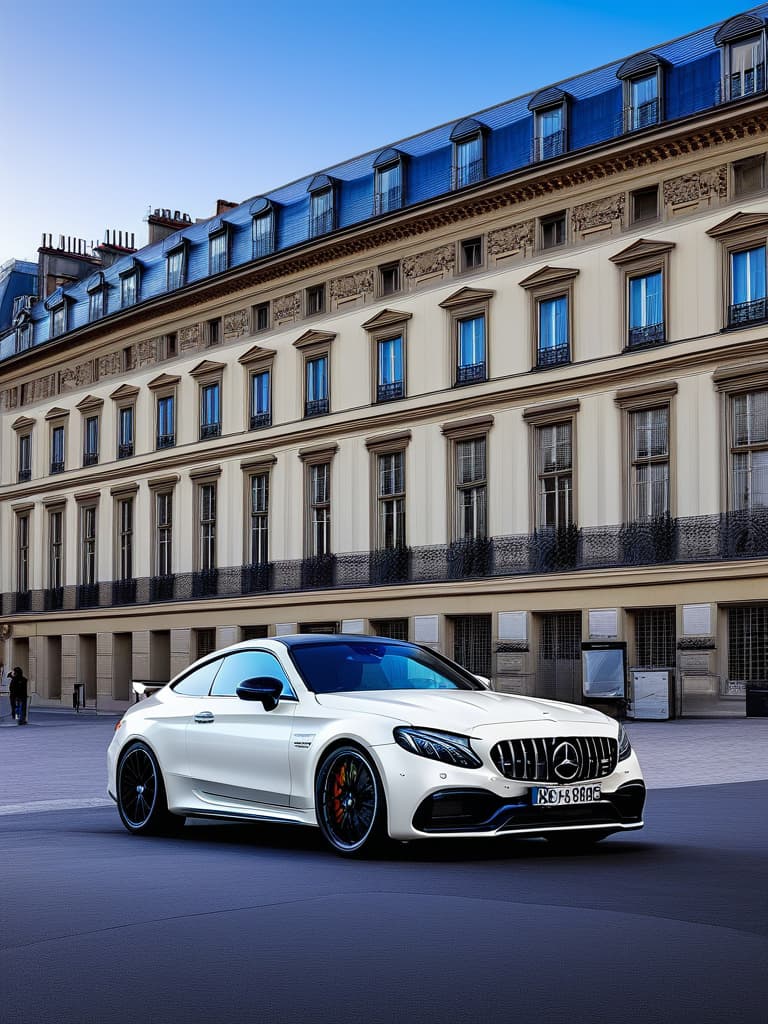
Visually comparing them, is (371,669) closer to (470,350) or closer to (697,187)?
(697,187)

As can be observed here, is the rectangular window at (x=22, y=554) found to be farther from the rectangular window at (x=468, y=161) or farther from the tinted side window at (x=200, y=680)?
the tinted side window at (x=200, y=680)

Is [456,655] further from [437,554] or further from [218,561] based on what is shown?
[218,561]

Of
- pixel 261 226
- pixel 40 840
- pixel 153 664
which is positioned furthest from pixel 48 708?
pixel 40 840

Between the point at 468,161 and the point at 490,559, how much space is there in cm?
1044

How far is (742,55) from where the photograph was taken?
1400 inches

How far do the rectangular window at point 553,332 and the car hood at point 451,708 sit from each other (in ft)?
92.7

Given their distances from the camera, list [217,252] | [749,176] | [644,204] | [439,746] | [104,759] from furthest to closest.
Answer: [217,252] → [644,204] → [749,176] → [104,759] → [439,746]

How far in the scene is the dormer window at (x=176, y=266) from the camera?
2084 inches

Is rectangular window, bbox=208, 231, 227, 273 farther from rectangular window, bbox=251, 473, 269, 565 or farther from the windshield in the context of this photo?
the windshield

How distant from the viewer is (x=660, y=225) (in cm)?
3672

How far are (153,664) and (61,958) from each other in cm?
4644

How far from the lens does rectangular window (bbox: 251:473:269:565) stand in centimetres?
4816

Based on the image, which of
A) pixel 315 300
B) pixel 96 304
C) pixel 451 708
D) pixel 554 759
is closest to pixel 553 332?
pixel 315 300

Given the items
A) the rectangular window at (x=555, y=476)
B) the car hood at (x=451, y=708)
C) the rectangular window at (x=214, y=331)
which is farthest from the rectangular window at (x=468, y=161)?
the car hood at (x=451, y=708)
